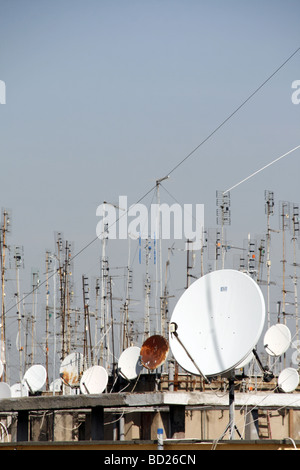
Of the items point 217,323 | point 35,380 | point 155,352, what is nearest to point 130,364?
point 155,352

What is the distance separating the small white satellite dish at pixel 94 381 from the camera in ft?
89.9

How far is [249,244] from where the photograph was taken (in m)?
43.2

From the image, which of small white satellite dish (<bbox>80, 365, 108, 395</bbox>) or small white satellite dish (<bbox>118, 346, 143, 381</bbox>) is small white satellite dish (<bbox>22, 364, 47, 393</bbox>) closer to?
small white satellite dish (<bbox>80, 365, 108, 395</bbox>)

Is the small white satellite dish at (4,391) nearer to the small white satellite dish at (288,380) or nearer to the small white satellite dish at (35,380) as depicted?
the small white satellite dish at (35,380)

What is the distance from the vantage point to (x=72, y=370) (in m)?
32.5

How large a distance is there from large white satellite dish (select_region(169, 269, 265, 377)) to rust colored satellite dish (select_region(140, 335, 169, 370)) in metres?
3.80

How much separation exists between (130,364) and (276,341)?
201 inches

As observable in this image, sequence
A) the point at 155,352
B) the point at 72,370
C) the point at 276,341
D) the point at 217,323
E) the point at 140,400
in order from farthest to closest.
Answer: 1. the point at 72,370
2. the point at 276,341
3. the point at 155,352
4. the point at 140,400
5. the point at 217,323

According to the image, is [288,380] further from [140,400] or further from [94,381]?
[140,400]

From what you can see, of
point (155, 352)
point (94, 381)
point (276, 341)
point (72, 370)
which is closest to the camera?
point (155, 352)

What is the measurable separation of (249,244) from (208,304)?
25.5m

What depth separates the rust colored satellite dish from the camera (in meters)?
22.0

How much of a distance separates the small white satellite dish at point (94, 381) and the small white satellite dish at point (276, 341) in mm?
5701
